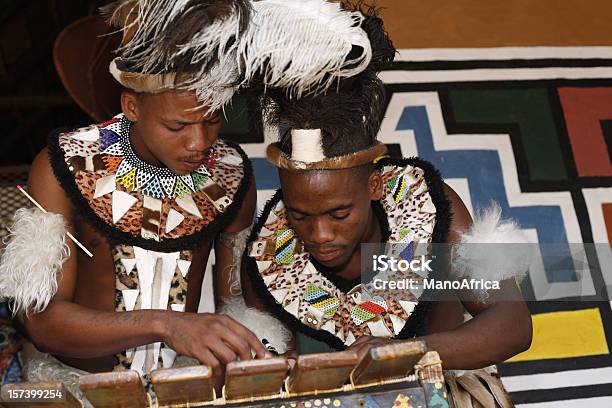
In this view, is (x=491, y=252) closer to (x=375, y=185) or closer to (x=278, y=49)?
(x=375, y=185)

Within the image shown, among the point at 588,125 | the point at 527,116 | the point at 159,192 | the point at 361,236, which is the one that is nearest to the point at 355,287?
the point at 361,236

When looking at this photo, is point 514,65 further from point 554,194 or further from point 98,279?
point 98,279

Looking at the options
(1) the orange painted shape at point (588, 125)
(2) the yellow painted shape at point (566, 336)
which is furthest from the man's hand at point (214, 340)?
(1) the orange painted shape at point (588, 125)

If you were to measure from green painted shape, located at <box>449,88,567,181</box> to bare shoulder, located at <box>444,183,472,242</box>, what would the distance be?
3.97ft

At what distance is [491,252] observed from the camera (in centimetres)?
257

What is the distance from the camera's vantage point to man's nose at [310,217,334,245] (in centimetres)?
250

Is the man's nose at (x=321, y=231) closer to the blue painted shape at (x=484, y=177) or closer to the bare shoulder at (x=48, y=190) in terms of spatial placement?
the bare shoulder at (x=48, y=190)

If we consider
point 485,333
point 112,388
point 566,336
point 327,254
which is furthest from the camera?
point 566,336

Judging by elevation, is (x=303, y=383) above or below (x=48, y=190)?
below

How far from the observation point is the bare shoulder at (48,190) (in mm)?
2562

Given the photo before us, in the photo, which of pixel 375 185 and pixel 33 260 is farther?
pixel 375 185

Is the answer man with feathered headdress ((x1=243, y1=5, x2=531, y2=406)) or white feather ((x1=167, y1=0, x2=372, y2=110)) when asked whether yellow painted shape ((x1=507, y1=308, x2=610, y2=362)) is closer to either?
man with feathered headdress ((x1=243, y1=5, x2=531, y2=406))

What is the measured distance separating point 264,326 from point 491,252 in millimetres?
690

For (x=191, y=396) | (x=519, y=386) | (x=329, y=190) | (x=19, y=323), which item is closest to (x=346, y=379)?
(x=191, y=396)
